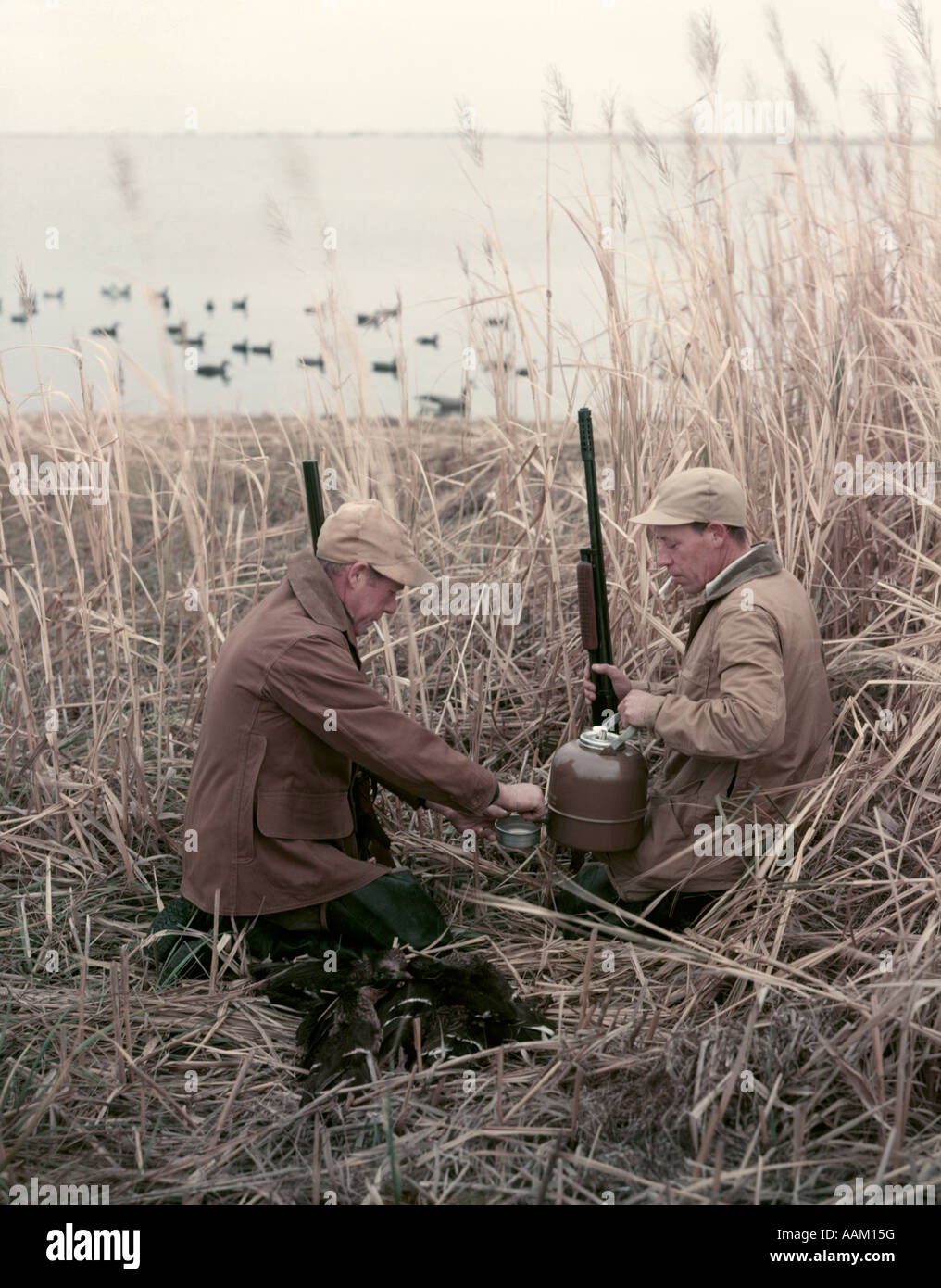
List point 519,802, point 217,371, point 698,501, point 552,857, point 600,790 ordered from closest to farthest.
Result: point 698,501 → point 600,790 → point 519,802 → point 552,857 → point 217,371

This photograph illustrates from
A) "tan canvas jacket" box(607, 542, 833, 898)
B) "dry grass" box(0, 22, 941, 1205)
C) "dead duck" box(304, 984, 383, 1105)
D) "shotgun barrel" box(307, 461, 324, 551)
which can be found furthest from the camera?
"shotgun barrel" box(307, 461, 324, 551)

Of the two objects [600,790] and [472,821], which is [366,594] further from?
[600,790]

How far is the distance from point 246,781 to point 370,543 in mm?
708

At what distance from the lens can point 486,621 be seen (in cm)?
411

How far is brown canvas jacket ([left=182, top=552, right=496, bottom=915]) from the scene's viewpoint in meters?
2.98

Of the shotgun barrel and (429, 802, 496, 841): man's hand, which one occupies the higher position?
the shotgun barrel

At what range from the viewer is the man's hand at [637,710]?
298 cm

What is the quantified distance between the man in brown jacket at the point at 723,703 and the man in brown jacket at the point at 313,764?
0.44 metres

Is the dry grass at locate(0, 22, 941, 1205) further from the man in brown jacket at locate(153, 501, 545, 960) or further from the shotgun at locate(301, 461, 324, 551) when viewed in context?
the shotgun at locate(301, 461, 324, 551)

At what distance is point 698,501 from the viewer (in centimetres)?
293

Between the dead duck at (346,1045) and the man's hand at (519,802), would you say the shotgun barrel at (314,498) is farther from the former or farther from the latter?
the dead duck at (346,1045)

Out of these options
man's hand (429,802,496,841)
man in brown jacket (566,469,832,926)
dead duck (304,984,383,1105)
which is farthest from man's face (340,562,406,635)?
dead duck (304,984,383,1105)

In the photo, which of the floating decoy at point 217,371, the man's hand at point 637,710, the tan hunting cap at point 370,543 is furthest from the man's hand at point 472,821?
the floating decoy at point 217,371

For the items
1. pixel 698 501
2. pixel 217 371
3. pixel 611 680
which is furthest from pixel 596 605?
pixel 217 371
